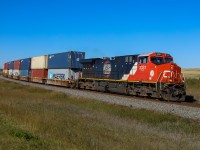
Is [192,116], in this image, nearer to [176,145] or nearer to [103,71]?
[176,145]

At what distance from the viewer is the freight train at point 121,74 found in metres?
20.9

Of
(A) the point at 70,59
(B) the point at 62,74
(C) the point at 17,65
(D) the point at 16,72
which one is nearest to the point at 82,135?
(A) the point at 70,59

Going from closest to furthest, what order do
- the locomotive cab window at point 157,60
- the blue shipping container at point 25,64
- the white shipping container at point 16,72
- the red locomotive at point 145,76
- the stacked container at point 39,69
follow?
the red locomotive at point 145,76, the locomotive cab window at point 157,60, the stacked container at point 39,69, the blue shipping container at point 25,64, the white shipping container at point 16,72

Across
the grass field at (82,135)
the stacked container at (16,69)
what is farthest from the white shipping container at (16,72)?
the grass field at (82,135)

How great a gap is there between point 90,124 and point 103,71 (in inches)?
742

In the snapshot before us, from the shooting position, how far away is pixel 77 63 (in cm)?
3475

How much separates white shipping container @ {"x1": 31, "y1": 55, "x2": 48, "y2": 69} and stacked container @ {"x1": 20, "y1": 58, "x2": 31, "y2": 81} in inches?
121

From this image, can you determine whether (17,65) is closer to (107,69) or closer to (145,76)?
(107,69)

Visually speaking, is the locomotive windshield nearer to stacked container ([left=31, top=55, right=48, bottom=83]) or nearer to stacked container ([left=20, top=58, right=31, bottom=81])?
stacked container ([left=31, top=55, right=48, bottom=83])

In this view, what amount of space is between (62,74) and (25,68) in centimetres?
2085

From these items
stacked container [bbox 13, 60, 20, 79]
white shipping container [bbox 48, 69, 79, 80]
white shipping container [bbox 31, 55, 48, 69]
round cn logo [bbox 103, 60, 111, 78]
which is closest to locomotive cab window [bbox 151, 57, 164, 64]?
round cn logo [bbox 103, 60, 111, 78]

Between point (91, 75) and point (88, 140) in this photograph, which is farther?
point (91, 75)

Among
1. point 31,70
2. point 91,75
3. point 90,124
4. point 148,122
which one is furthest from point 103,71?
point 31,70

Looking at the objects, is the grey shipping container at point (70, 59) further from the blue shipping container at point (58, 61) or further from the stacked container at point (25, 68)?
the stacked container at point (25, 68)
